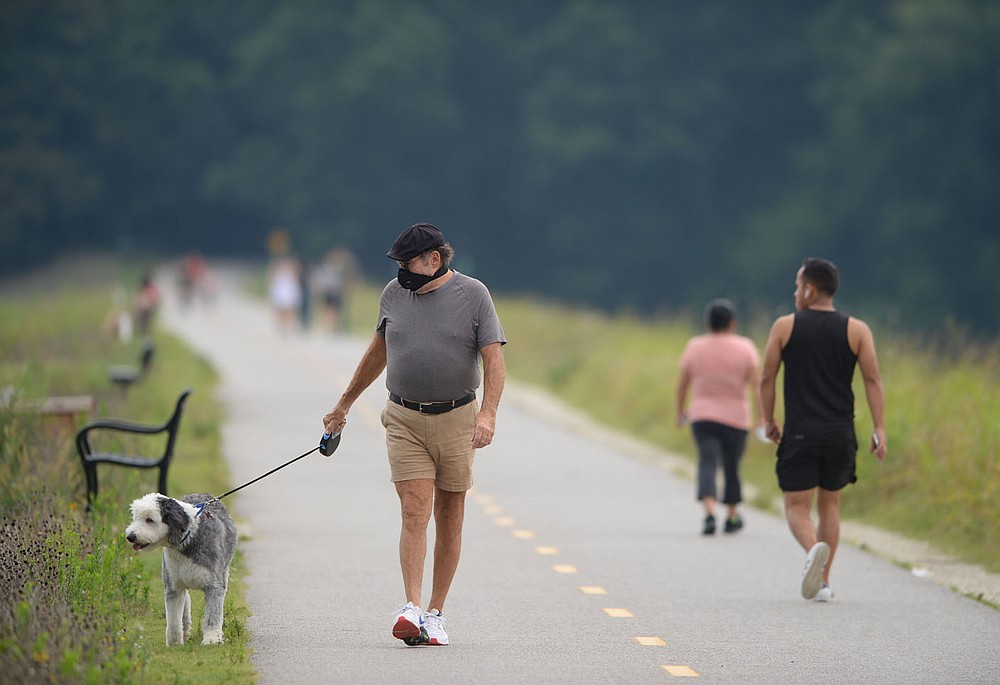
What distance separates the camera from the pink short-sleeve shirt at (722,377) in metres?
13.8

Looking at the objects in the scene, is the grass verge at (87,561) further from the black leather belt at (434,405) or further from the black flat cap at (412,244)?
the black flat cap at (412,244)

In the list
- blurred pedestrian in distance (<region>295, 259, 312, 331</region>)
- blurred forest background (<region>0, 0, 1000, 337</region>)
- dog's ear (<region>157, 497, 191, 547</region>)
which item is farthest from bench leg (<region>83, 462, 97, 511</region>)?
blurred forest background (<region>0, 0, 1000, 337</region>)

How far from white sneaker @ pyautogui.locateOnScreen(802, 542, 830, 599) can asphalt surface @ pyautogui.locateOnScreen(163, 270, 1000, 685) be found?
15 centimetres

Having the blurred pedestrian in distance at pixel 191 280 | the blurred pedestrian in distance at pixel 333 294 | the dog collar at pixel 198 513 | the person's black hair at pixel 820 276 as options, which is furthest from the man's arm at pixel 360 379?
the blurred pedestrian in distance at pixel 191 280

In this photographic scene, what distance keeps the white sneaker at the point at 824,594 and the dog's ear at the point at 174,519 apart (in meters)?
4.01

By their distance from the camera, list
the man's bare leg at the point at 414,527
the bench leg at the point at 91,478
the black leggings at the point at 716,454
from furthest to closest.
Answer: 1. the black leggings at the point at 716,454
2. the bench leg at the point at 91,478
3. the man's bare leg at the point at 414,527

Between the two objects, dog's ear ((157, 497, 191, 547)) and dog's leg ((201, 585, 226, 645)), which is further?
dog's leg ((201, 585, 226, 645))

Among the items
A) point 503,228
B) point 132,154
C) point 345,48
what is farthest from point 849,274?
point 132,154

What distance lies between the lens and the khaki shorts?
8609mm

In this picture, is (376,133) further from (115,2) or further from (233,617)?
(233,617)

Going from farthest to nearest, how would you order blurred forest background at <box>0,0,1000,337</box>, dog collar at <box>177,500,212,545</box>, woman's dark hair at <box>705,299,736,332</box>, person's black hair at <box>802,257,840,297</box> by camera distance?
blurred forest background at <box>0,0,1000,337</box>, woman's dark hair at <box>705,299,736,332</box>, person's black hair at <box>802,257,840,297</box>, dog collar at <box>177,500,212,545</box>

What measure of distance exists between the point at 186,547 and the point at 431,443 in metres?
1.21

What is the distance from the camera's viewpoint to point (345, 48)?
3597 inches

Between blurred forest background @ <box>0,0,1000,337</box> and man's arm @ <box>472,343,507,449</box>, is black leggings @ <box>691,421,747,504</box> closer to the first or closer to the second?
man's arm @ <box>472,343,507,449</box>
